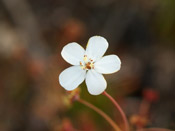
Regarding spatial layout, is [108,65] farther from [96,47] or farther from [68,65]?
[68,65]

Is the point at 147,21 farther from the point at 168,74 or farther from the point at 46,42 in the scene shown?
the point at 46,42

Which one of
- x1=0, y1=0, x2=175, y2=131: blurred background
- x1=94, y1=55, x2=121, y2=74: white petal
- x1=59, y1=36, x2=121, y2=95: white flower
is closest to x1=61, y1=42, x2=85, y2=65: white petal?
x1=59, y1=36, x2=121, y2=95: white flower

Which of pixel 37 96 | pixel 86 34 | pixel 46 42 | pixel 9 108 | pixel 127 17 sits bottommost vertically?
pixel 9 108

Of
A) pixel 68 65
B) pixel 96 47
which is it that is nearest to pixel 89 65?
pixel 96 47

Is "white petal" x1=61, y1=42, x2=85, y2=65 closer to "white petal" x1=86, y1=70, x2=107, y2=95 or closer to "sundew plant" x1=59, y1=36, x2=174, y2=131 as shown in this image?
"sundew plant" x1=59, y1=36, x2=174, y2=131

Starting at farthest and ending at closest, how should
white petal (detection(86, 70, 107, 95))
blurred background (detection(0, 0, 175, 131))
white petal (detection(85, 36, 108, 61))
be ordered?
1. blurred background (detection(0, 0, 175, 131))
2. white petal (detection(85, 36, 108, 61))
3. white petal (detection(86, 70, 107, 95))

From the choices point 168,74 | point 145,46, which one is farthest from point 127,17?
point 168,74

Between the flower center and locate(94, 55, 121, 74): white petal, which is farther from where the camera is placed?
the flower center

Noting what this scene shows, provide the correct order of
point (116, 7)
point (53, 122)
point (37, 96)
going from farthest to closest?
point (116, 7) < point (37, 96) < point (53, 122)

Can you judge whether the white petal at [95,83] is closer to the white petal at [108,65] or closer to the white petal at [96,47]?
the white petal at [108,65]
